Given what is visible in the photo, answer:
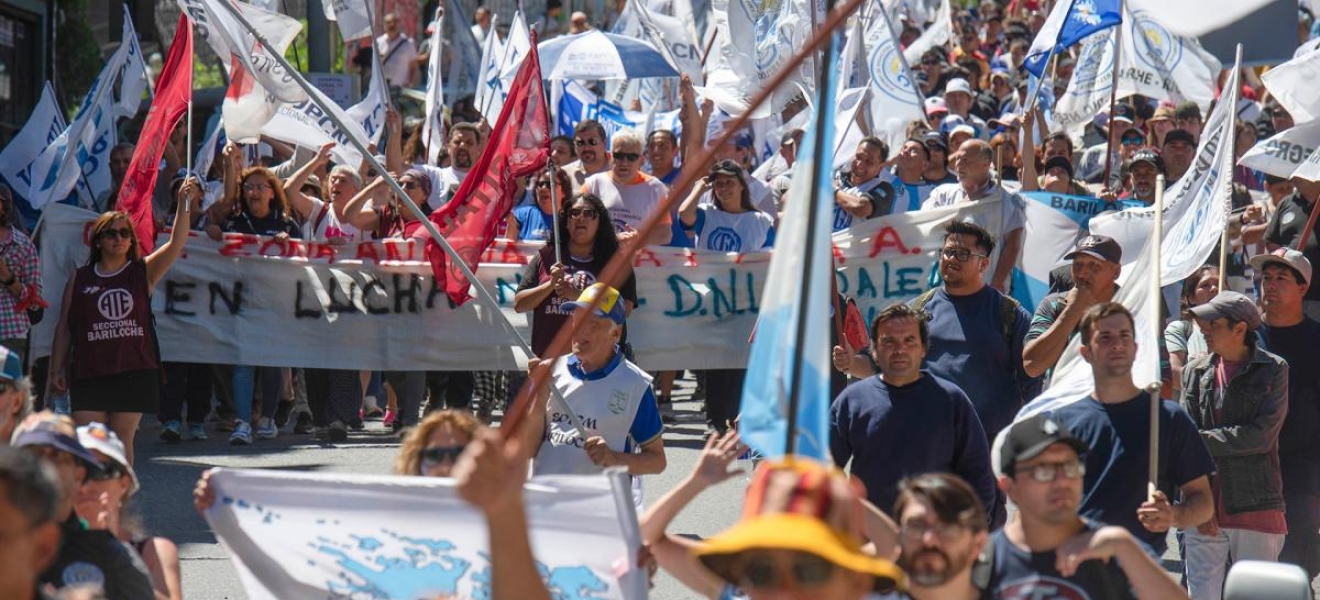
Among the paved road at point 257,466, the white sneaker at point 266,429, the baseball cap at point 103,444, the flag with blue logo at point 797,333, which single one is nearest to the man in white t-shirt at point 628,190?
the paved road at point 257,466

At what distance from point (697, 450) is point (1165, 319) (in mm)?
2801

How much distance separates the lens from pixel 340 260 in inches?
484

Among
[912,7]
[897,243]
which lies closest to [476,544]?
[897,243]

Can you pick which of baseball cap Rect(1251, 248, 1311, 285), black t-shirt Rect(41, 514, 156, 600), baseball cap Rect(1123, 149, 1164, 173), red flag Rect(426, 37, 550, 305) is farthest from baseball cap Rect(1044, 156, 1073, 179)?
black t-shirt Rect(41, 514, 156, 600)

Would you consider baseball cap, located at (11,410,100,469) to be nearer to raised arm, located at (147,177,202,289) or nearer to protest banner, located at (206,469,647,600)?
protest banner, located at (206,469,647,600)

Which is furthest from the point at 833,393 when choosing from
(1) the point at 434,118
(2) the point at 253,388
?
(1) the point at 434,118

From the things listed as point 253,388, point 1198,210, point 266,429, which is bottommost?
point 266,429

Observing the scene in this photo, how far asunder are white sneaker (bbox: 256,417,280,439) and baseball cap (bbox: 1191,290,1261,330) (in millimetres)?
6522

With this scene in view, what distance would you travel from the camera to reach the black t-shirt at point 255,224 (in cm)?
1231

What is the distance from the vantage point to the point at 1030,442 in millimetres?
4648

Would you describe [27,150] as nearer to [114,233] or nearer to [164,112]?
[164,112]

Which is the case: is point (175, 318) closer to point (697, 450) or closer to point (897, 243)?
point (697, 450)

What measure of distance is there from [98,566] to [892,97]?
34.8 ft

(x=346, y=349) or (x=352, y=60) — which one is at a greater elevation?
(x=352, y=60)
